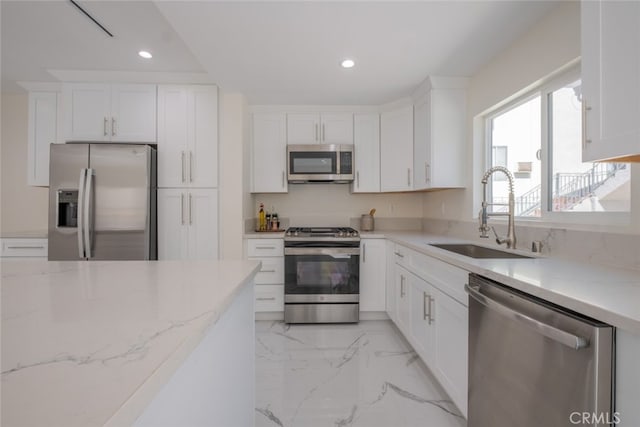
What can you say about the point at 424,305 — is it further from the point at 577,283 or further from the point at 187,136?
the point at 187,136

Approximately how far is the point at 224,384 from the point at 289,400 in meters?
1.02

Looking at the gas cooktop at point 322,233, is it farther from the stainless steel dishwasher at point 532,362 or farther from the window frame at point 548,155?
the stainless steel dishwasher at point 532,362

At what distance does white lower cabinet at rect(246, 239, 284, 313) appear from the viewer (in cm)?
304

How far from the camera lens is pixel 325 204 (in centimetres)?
364

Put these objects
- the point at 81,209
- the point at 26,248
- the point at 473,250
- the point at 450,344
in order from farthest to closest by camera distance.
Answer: the point at 26,248 < the point at 81,209 < the point at 473,250 < the point at 450,344

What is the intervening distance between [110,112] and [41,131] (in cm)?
89

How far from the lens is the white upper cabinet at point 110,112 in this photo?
2904 millimetres

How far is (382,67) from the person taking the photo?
2.43m

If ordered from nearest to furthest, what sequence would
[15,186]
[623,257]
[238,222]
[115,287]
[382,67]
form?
1. [115,287]
2. [623,257]
3. [382,67]
4. [238,222]
5. [15,186]

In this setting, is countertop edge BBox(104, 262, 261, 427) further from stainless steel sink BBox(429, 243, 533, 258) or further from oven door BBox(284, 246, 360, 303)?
oven door BBox(284, 246, 360, 303)

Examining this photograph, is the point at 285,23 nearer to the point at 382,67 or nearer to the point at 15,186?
the point at 382,67

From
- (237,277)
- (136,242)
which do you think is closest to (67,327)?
(237,277)

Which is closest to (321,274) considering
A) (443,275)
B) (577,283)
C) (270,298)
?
(270,298)

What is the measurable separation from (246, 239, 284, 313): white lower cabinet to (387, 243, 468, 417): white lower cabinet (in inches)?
45.6
